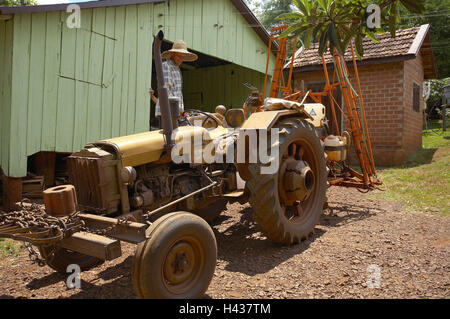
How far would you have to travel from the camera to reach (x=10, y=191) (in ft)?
16.4

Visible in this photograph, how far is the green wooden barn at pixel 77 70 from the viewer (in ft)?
16.1

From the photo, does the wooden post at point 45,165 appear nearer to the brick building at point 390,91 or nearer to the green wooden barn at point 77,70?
the green wooden barn at point 77,70

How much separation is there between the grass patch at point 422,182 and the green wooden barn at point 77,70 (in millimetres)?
4688

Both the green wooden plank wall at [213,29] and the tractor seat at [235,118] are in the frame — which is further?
the green wooden plank wall at [213,29]

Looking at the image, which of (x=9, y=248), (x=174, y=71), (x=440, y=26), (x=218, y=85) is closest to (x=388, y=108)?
(x=218, y=85)

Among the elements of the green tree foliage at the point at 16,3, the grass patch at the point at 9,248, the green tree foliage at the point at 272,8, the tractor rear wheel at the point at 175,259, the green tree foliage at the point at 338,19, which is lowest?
the grass patch at the point at 9,248

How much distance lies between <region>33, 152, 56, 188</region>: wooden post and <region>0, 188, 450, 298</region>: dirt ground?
6.70 feet

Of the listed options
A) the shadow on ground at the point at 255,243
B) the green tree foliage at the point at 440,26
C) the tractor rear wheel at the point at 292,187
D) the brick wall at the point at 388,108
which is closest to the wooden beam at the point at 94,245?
the shadow on ground at the point at 255,243

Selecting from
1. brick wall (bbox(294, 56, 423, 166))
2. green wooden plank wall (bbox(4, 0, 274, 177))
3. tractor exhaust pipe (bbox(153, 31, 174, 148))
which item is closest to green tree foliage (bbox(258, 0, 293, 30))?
brick wall (bbox(294, 56, 423, 166))

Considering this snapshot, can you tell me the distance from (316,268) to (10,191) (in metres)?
4.22
